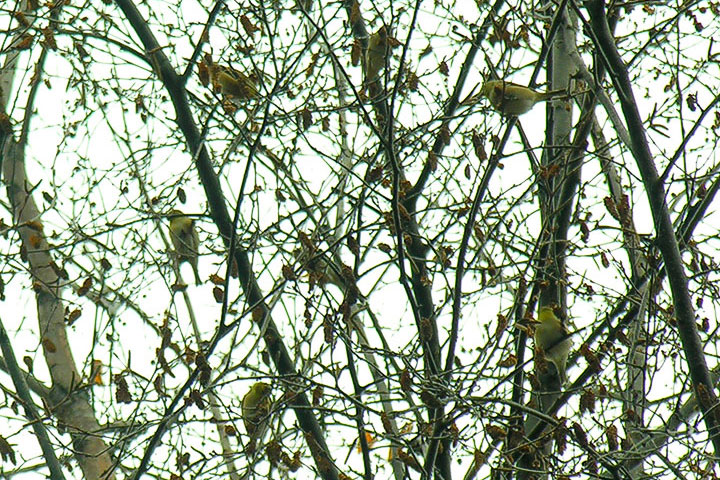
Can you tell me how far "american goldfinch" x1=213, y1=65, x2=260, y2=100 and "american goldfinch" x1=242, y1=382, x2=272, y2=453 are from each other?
1.26 meters

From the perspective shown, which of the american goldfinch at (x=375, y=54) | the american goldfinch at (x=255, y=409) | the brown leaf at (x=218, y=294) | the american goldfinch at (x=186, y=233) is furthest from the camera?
the american goldfinch at (x=186, y=233)

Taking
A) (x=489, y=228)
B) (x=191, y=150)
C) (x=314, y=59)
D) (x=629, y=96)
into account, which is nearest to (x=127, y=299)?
(x=191, y=150)

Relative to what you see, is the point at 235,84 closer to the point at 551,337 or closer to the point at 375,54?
the point at 375,54

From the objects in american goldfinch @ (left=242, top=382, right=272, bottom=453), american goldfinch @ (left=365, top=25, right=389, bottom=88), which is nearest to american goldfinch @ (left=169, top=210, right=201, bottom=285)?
american goldfinch @ (left=242, top=382, right=272, bottom=453)

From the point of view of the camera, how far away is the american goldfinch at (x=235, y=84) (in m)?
4.36

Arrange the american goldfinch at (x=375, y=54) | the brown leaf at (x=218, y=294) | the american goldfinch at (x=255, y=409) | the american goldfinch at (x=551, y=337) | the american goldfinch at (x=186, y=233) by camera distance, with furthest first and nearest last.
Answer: the american goldfinch at (x=186, y=233) → the american goldfinch at (x=375, y=54) → the american goldfinch at (x=551, y=337) → the brown leaf at (x=218, y=294) → the american goldfinch at (x=255, y=409)

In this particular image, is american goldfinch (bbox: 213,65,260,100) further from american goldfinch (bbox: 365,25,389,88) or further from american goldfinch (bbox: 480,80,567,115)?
american goldfinch (bbox: 480,80,567,115)

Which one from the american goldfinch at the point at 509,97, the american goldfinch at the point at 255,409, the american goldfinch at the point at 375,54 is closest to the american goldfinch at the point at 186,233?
the american goldfinch at the point at 255,409

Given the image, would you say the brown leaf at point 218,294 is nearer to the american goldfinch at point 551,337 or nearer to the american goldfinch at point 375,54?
the american goldfinch at point 375,54

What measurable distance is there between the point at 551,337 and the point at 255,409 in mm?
1316

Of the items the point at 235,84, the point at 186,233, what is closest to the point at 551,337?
the point at 235,84

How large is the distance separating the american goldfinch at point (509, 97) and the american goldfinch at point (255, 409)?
1.53m

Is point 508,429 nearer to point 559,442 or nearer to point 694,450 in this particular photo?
point 559,442

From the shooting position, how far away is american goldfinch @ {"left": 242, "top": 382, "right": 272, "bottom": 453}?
4.07 metres
